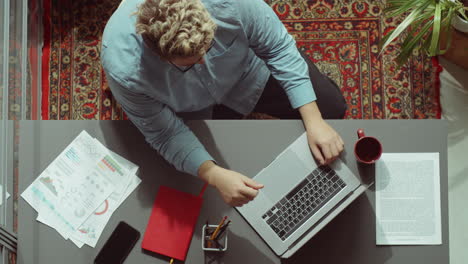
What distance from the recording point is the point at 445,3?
125 centimetres

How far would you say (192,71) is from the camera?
1.04 m

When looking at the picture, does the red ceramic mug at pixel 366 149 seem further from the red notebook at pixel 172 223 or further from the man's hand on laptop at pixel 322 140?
the red notebook at pixel 172 223

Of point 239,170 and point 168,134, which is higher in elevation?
point 168,134

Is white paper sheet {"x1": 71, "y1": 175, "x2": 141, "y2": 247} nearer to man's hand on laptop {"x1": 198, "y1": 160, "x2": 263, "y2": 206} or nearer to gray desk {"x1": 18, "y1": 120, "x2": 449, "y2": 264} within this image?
gray desk {"x1": 18, "y1": 120, "x2": 449, "y2": 264}

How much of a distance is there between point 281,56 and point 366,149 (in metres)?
0.35

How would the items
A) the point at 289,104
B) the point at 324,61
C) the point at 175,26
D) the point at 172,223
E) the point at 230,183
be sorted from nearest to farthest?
the point at 175,26 < the point at 230,183 < the point at 172,223 < the point at 289,104 < the point at 324,61

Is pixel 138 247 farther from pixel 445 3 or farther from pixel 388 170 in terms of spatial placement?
pixel 445 3

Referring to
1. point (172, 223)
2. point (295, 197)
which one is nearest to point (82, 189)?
point (172, 223)

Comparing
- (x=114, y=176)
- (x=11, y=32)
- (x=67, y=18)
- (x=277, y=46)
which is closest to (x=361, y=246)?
(x=277, y=46)

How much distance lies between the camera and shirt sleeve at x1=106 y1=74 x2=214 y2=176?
1.04 metres

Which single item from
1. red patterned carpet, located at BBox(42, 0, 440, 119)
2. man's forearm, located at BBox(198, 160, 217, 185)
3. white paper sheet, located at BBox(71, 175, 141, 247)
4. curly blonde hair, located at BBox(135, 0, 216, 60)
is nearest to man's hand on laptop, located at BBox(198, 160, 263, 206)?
man's forearm, located at BBox(198, 160, 217, 185)

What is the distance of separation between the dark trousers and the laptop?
0.99ft

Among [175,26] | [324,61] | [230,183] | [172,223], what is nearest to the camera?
[175,26]

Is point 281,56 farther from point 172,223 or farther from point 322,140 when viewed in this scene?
point 172,223
